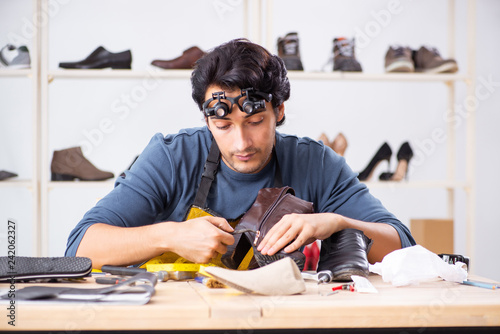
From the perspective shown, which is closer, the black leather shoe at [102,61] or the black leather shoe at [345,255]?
the black leather shoe at [345,255]

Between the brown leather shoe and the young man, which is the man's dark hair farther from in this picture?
the brown leather shoe

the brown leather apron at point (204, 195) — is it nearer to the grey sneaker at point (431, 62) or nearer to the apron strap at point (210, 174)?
the apron strap at point (210, 174)

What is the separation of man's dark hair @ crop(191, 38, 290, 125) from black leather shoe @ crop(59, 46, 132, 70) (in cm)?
154

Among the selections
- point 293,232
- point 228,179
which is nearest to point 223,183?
point 228,179

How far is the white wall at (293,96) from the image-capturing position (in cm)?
398

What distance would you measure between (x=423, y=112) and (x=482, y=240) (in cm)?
117

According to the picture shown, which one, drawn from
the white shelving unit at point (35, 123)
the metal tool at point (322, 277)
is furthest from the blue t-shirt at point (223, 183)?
the white shelving unit at point (35, 123)

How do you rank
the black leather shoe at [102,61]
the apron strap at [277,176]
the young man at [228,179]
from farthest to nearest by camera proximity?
the black leather shoe at [102,61] → the apron strap at [277,176] → the young man at [228,179]

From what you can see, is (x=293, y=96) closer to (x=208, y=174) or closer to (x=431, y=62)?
(x=431, y=62)

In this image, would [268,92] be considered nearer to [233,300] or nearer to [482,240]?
[233,300]

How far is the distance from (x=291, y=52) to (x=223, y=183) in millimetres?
1681

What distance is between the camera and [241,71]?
5.97 ft

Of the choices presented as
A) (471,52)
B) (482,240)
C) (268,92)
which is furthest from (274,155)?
(482,240)

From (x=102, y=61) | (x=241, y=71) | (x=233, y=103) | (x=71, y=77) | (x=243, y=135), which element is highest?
(x=102, y=61)
